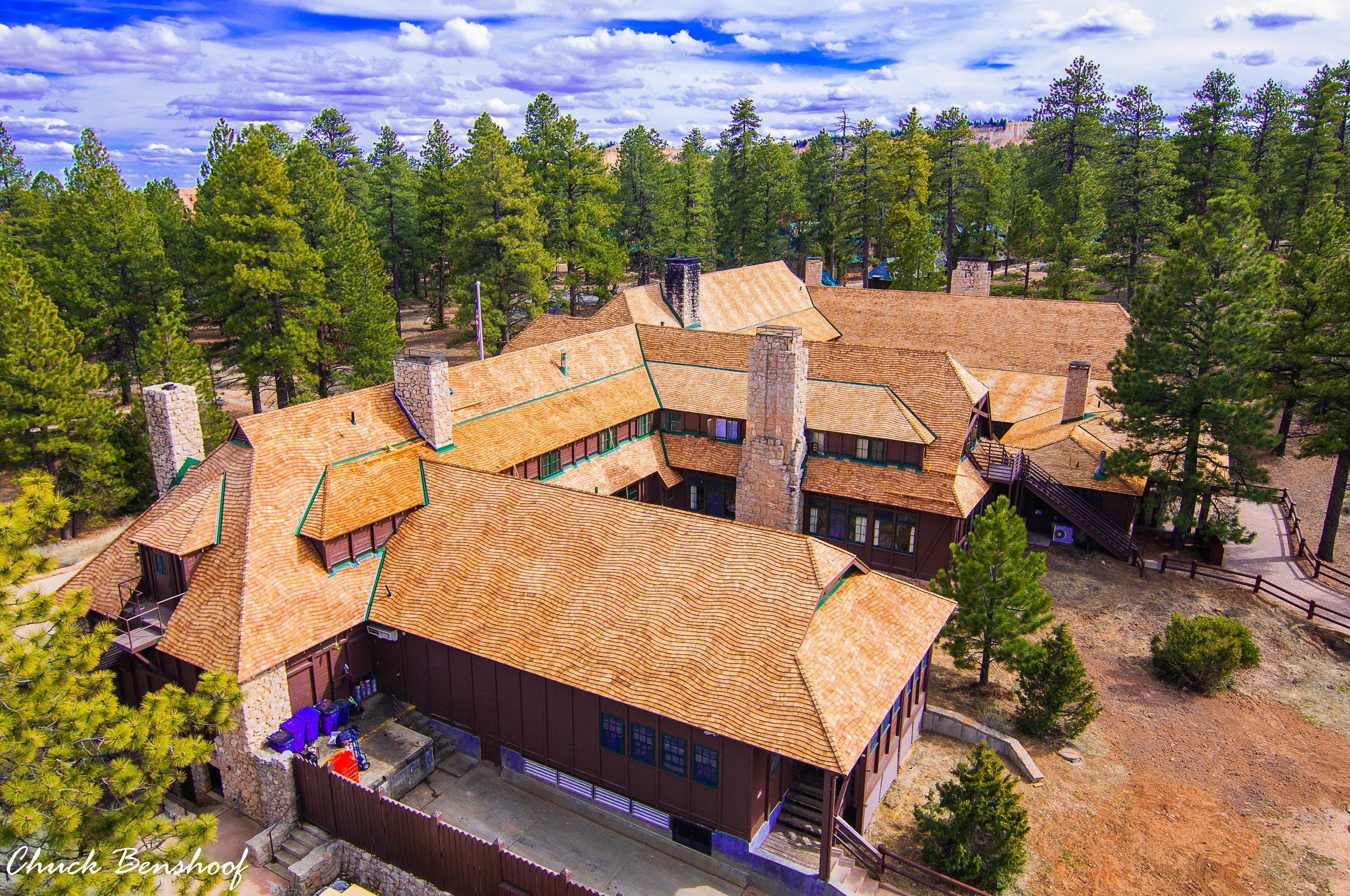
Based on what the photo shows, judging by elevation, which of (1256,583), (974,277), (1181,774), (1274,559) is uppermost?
(974,277)

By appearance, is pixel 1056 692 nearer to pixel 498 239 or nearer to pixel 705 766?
pixel 705 766

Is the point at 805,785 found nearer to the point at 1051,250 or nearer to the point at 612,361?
the point at 612,361

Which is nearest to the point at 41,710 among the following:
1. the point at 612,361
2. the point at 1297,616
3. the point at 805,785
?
the point at 805,785

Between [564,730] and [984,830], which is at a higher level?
[564,730]

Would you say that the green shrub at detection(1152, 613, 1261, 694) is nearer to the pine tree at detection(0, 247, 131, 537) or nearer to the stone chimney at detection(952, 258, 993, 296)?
the stone chimney at detection(952, 258, 993, 296)

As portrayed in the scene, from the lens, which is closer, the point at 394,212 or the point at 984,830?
the point at 984,830

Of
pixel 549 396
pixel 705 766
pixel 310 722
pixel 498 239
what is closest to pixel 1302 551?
pixel 705 766

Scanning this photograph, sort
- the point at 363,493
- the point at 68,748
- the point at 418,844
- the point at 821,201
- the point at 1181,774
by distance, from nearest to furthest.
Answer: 1. the point at 68,748
2. the point at 418,844
3. the point at 1181,774
4. the point at 363,493
5. the point at 821,201
